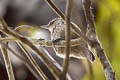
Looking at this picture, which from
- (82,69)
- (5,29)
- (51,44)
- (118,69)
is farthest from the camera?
(82,69)

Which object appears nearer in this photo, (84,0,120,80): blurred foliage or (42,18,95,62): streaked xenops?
(42,18,95,62): streaked xenops

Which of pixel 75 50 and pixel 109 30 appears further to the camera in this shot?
pixel 109 30

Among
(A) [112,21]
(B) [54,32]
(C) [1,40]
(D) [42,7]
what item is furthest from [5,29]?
(D) [42,7]

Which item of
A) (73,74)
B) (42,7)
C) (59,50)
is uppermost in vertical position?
(42,7)

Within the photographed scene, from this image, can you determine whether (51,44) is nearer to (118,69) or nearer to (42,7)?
(118,69)

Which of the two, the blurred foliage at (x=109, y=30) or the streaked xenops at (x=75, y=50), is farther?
the blurred foliage at (x=109, y=30)

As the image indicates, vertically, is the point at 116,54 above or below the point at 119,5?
below

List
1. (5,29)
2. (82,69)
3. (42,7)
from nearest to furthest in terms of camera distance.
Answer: (5,29) < (82,69) < (42,7)

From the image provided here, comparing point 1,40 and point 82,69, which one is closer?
point 1,40
